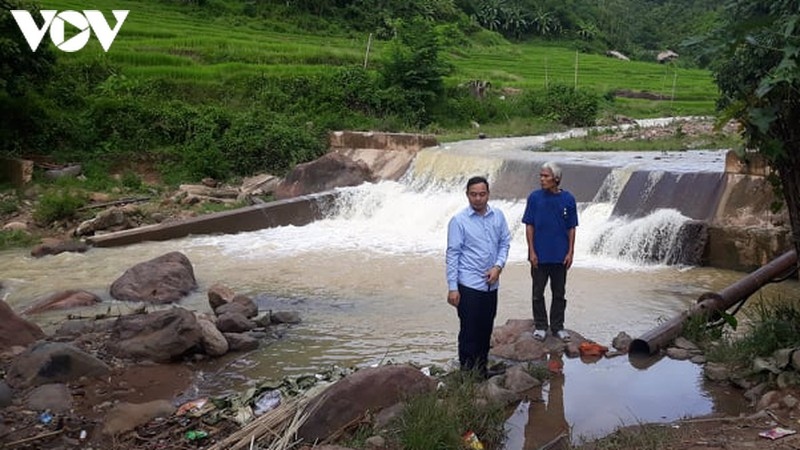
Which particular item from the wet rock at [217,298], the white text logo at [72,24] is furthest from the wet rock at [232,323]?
the white text logo at [72,24]

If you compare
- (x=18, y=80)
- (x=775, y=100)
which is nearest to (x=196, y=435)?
(x=775, y=100)

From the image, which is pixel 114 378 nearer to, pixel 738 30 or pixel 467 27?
pixel 738 30

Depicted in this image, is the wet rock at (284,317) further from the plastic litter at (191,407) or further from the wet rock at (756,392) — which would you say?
the wet rock at (756,392)

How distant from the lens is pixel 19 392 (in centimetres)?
581

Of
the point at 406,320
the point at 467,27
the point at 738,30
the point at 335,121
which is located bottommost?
the point at 406,320

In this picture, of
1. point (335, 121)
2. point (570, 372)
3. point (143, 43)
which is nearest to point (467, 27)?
point (143, 43)

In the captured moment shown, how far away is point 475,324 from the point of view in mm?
5332

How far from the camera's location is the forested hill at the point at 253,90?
57.9 feet

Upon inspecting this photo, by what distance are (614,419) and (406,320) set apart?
343cm

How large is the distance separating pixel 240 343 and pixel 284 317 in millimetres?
1048

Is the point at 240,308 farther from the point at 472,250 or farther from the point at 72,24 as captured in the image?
the point at 72,24

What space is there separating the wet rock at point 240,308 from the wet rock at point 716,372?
4.56 meters

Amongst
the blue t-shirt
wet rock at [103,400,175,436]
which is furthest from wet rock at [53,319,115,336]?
the blue t-shirt

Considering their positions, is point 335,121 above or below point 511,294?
above
